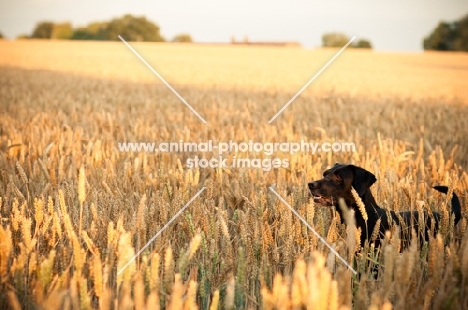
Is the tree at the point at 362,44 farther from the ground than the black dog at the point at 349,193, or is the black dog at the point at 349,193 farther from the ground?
the tree at the point at 362,44

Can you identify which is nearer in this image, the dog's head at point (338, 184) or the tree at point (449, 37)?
the dog's head at point (338, 184)

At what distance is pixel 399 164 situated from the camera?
18.4 ft

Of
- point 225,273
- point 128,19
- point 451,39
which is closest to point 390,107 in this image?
point 225,273

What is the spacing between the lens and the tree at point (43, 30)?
5566 cm

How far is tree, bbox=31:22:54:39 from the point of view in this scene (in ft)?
183

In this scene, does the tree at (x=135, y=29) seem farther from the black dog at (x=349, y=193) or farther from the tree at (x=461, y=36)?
the black dog at (x=349, y=193)

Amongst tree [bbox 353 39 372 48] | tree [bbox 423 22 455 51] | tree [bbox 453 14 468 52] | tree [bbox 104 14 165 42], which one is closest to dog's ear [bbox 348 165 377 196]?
tree [bbox 104 14 165 42]

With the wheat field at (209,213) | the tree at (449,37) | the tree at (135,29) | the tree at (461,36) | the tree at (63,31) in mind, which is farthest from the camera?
the tree at (63,31)

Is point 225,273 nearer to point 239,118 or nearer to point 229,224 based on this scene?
point 229,224

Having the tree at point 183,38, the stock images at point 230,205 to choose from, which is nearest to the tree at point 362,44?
the tree at point 183,38

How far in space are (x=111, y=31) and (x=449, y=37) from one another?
4006cm

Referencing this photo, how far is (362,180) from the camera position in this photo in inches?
143

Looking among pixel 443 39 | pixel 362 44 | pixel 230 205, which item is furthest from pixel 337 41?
pixel 230 205

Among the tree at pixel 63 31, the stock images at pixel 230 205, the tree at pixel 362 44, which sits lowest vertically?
the stock images at pixel 230 205
